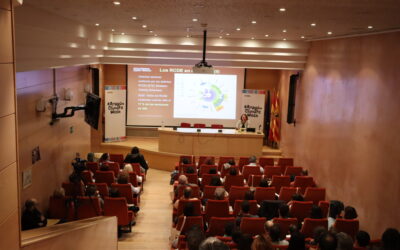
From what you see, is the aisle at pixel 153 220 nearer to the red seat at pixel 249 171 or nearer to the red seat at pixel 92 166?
the red seat at pixel 92 166

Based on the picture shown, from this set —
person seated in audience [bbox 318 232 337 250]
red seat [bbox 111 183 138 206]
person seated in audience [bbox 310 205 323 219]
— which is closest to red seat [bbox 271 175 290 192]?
person seated in audience [bbox 310 205 323 219]

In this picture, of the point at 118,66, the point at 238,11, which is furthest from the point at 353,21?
the point at 118,66

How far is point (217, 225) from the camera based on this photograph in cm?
664

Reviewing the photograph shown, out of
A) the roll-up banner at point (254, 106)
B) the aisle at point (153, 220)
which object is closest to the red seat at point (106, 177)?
the aisle at point (153, 220)

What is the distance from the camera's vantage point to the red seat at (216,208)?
291 inches

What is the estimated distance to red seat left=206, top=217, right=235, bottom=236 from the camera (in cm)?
661

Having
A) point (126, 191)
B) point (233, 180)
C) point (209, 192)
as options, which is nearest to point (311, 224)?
point (209, 192)

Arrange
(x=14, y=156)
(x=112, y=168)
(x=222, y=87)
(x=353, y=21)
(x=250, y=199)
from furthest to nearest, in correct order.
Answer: (x=222, y=87)
(x=112, y=168)
(x=250, y=199)
(x=353, y=21)
(x=14, y=156)

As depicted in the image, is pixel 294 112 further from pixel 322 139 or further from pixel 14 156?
pixel 14 156

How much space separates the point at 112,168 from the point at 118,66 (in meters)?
6.62

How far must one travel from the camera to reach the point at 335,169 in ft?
32.5

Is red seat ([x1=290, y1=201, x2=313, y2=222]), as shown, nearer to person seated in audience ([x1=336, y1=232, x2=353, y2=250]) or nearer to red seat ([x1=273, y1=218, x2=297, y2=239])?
red seat ([x1=273, y1=218, x2=297, y2=239])

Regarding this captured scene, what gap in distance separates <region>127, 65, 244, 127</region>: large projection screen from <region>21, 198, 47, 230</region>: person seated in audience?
9267 mm

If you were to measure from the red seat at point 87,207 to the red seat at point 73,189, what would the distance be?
0.81 meters
